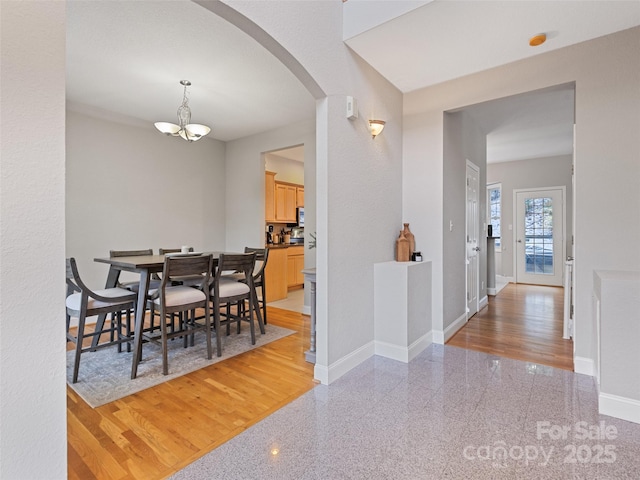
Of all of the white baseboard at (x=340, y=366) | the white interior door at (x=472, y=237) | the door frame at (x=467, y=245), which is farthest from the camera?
the white interior door at (x=472, y=237)

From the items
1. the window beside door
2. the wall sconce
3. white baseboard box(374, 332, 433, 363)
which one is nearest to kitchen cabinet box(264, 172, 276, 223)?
the wall sconce

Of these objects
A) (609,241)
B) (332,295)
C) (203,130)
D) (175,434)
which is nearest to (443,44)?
(609,241)

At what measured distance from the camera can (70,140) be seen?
12.9 ft

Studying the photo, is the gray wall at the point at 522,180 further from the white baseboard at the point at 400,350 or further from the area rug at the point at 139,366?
the area rug at the point at 139,366

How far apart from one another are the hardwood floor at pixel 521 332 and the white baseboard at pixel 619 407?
29.2 inches

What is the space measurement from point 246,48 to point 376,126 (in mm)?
1298

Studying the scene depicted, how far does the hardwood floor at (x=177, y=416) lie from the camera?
161 centimetres

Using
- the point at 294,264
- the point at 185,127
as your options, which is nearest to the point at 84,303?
the point at 185,127

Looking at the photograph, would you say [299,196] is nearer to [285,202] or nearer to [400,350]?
[285,202]

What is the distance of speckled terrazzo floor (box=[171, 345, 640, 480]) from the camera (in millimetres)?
1547

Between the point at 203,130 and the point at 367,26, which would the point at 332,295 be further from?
the point at 203,130

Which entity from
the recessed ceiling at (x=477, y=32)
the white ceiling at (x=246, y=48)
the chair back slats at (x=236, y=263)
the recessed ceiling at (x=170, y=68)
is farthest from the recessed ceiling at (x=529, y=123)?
the chair back slats at (x=236, y=263)

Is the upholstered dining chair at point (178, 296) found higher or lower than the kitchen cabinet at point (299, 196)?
lower

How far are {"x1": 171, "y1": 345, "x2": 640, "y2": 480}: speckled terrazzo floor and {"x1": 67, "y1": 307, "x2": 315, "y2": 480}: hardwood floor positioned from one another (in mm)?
141
